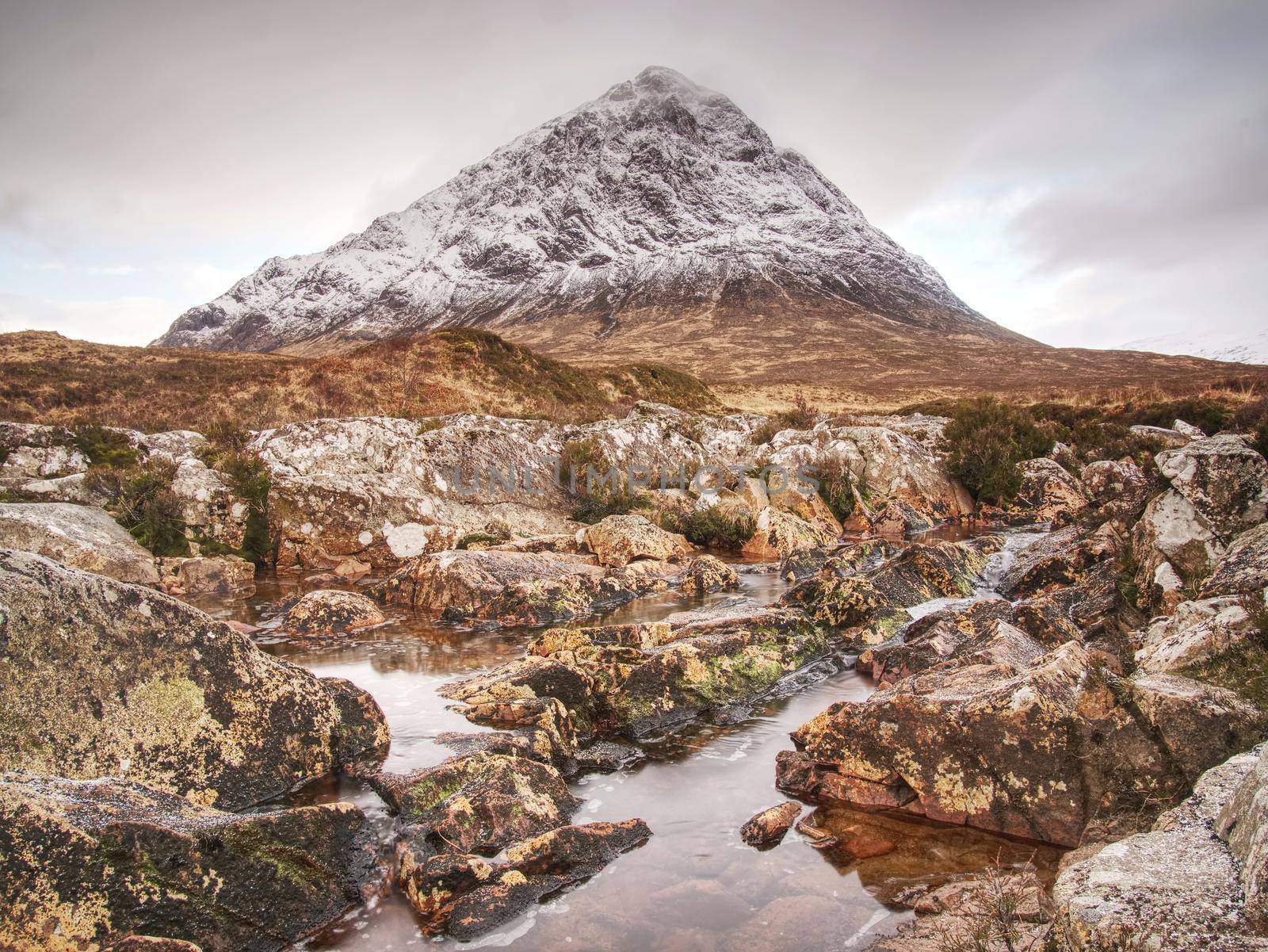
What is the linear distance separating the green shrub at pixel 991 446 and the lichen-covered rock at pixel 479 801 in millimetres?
20624

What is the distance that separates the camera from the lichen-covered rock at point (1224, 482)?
807 cm

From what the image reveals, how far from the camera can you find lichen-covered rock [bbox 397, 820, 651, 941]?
4543 mm

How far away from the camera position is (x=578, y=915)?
15.2 ft

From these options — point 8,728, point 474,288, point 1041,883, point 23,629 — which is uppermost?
point 474,288

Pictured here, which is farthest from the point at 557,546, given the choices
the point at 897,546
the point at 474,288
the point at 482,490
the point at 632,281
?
the point at 474,288

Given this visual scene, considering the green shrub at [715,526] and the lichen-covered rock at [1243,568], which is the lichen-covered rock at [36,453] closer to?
the green shrub at [715,526]

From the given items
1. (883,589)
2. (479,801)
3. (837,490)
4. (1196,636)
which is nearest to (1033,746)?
(1196,636)

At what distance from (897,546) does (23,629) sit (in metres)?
16.4

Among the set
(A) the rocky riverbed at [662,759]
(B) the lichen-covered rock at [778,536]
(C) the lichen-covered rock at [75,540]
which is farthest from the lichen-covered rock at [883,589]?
(C) the lichen-covered rock at [75,540]

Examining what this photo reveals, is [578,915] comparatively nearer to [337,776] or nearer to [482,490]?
[337,776]

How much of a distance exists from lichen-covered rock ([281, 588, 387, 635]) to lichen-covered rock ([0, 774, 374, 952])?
6486 millimetres

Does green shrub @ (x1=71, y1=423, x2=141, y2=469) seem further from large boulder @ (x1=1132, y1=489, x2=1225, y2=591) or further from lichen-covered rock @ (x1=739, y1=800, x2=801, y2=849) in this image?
large boulder @ (x1=1132, y1=489, x2=1225, y2=591)

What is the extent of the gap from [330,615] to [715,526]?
10.1m

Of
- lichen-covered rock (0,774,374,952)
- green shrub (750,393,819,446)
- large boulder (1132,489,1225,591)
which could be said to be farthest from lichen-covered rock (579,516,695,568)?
green shrub (750,393,819,446)
